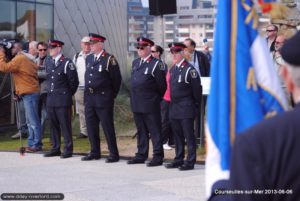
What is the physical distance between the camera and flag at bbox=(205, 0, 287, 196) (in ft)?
9.62

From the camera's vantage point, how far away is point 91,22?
17297 mm

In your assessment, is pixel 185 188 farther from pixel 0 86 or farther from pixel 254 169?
pixel 0 86

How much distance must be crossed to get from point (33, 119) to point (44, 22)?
535 cm

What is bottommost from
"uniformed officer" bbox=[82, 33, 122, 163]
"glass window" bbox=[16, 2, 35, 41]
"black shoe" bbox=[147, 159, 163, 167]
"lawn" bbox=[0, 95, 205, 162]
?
"lawn" bbox=[0, 95, 205, 162]

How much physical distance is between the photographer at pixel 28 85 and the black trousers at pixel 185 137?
9.70 feet

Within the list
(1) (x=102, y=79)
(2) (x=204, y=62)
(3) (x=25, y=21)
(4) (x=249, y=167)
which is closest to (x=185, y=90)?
(1) (x=102, y=79)

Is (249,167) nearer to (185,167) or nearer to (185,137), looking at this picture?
(185,167)

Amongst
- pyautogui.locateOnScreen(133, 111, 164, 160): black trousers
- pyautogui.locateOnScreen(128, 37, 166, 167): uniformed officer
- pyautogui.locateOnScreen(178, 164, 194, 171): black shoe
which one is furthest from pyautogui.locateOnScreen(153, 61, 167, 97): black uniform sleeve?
pyautogui.locateOnScreen(178, 164, 194, 171): black shoe

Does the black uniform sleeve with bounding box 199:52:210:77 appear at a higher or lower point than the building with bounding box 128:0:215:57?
lower

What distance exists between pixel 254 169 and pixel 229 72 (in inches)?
46.2

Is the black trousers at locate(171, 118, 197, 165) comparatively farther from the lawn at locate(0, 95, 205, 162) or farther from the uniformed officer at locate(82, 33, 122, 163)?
the uniformed officer at locate(82, 33, 122, 163)

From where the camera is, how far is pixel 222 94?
118 inches

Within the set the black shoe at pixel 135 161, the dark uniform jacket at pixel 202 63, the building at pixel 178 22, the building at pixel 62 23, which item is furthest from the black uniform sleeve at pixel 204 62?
the building at pixel 178 22

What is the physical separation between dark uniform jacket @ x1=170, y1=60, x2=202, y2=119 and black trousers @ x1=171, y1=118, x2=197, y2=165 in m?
0.10
